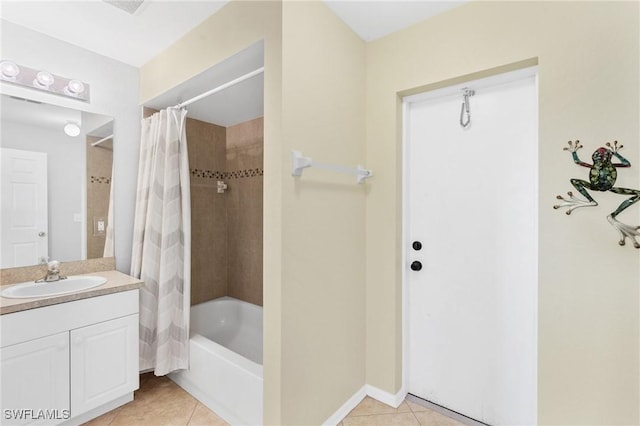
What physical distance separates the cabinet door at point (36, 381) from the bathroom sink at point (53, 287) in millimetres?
274

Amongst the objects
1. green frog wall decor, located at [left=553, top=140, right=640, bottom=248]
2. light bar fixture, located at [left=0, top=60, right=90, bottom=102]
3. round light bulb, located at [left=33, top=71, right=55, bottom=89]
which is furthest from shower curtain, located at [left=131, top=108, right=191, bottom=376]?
green frog wall decor, located at [left=553, top=140, right=640, bottom=248]

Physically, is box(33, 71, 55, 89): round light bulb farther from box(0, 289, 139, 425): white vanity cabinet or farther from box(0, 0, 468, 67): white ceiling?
box(0, 289, 139, 425): white vanity cabinet

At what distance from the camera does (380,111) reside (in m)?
2.02

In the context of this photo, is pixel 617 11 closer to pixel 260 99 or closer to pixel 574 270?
pixel 574 270

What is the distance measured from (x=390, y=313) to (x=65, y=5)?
8.72 feet

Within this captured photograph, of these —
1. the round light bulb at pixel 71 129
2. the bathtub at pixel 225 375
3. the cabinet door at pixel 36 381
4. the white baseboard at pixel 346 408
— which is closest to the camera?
the cabinet door at pixel 36 381

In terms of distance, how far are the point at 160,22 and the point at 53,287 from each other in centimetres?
178

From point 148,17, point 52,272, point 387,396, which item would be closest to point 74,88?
point 148,17

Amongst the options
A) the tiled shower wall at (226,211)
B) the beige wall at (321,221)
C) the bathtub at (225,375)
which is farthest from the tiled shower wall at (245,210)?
the beige wall at (321,221)

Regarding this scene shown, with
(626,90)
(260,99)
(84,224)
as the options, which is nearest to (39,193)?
(84,224)

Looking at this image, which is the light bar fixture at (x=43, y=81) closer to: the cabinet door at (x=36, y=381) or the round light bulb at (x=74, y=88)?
the round light bulb at (x=74, y=88)

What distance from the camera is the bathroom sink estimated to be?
5.67 feet

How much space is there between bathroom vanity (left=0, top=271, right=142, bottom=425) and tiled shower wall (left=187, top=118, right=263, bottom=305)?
39.5 inches

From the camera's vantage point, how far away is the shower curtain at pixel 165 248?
2.08 m
